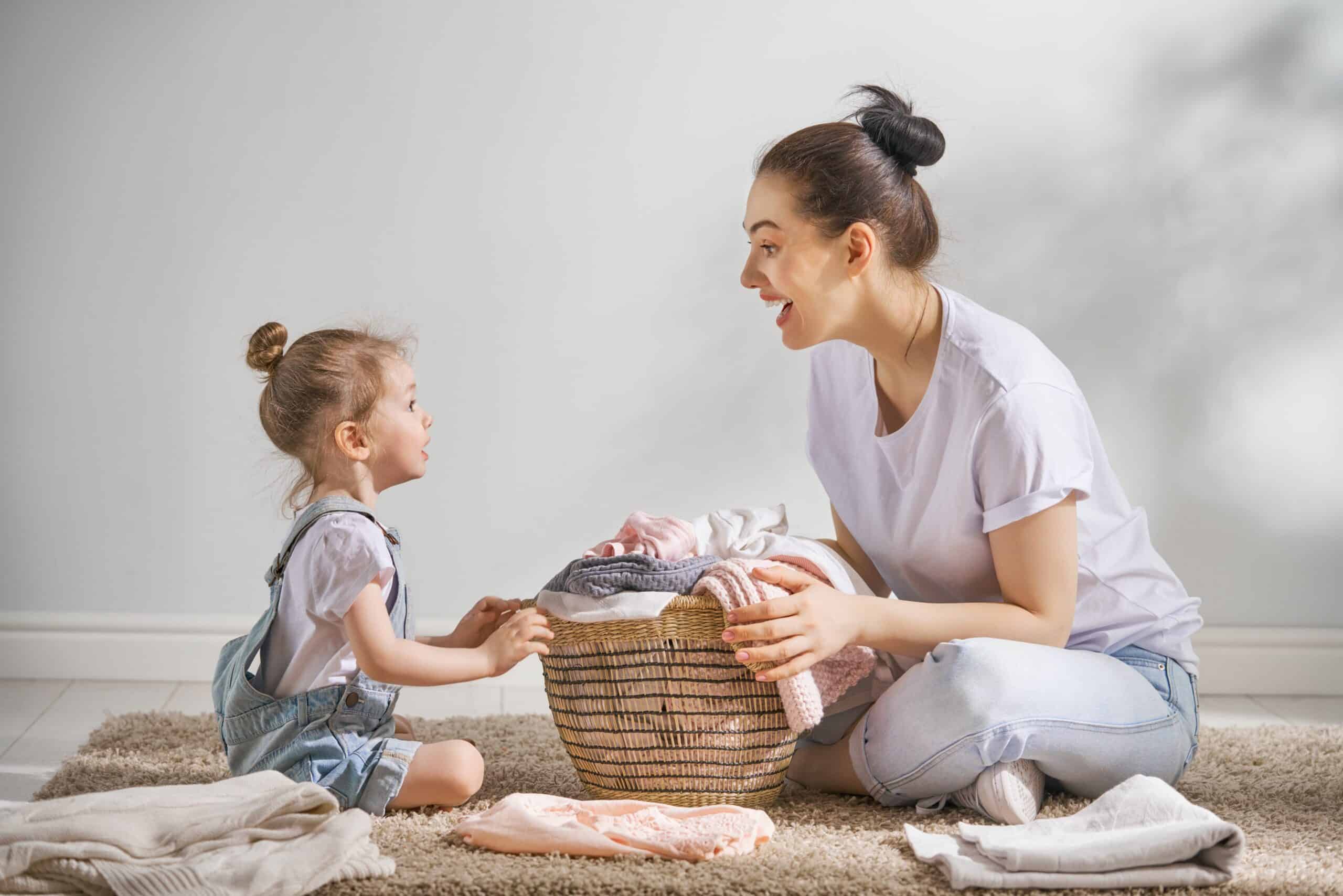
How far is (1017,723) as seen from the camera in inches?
62.3

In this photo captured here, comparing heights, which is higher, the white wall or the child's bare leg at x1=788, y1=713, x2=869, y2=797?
the white wall

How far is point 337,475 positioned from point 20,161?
132 cm

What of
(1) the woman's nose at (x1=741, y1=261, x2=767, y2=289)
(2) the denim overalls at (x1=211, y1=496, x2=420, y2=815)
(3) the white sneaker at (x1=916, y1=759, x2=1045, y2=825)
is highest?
(1) the woman's nose at (x1=741, y1=261, x2=767, y2=289)

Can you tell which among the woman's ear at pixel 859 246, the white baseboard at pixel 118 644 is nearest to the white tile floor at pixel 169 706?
the white baseboard at pixel 118 644

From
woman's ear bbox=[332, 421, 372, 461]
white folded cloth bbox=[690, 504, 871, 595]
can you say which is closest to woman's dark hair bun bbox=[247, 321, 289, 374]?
woman's ear bbox=[332, 421, 372, 461]

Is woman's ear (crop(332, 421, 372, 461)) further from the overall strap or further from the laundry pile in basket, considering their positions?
the laundry pile in basket

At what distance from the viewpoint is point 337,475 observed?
176cm

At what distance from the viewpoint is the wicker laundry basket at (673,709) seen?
5.16 feet

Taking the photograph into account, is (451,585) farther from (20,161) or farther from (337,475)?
(20,161)

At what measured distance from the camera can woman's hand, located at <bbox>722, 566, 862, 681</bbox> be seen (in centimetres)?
152

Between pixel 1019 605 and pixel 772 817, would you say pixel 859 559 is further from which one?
pixel 772 817

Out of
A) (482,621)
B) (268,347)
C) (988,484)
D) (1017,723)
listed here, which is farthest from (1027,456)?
(268,347)

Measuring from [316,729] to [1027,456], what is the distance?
3.05 ft

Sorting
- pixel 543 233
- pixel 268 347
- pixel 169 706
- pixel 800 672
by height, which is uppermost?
pixel 543 233
